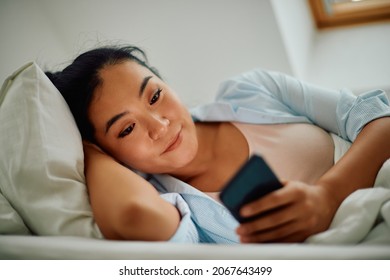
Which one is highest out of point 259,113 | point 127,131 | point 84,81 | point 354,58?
point 84,81

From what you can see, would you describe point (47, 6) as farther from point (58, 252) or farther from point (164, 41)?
point (58, 252)

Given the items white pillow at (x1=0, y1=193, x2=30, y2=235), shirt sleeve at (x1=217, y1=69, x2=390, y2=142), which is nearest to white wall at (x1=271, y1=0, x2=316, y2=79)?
shirt sleeve at (x1=217, y1=69, x2=390, y2=142)

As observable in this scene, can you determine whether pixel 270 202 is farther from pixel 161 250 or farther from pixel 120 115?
pixel 120 115

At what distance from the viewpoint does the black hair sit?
0.86 meters

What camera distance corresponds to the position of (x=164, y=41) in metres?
1.32

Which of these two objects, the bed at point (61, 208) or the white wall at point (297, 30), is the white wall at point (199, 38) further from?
the bed at point (61, 208)

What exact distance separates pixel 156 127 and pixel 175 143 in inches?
2.2

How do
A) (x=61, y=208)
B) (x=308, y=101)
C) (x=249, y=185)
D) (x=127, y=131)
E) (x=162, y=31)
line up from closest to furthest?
(x=249, y=185) < (x=61, y=208) < (x=127, y=131) < (x=308, y=101) < (x=162, y=31)

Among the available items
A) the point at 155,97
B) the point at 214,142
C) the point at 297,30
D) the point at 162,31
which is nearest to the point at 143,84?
the point at 155,97

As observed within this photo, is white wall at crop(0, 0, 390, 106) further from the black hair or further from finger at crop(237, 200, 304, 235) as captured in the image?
finger at crop(237, 200, 304, 235)

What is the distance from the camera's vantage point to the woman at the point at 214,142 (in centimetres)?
64

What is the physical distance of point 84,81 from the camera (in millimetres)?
868

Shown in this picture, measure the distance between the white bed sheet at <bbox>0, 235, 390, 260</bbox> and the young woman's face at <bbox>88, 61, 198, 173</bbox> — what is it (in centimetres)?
22

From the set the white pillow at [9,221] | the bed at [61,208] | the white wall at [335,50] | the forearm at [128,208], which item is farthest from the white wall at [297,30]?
the white pillow at [9,221]
